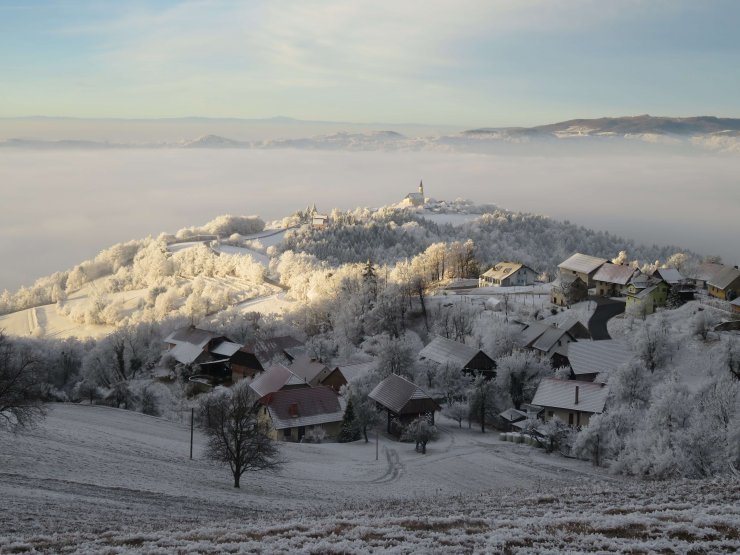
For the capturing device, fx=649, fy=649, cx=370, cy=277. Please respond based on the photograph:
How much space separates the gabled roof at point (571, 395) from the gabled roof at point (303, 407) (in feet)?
45.8

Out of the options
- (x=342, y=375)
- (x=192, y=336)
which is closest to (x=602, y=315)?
(x=342, y=375)

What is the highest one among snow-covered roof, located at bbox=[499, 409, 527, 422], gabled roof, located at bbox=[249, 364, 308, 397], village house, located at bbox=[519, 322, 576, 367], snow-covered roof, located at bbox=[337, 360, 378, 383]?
village house, located at bbox=[519, 322, 576, 367]

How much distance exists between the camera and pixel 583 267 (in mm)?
70625

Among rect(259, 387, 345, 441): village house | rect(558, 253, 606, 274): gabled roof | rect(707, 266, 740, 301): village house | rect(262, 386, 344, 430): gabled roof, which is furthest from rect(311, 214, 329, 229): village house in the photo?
rect(259, 387, 345, 441): village house

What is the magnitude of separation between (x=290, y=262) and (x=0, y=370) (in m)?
90.3

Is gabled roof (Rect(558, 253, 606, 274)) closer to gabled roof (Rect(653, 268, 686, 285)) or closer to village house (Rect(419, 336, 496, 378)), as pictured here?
gabled roof (Rect(653, 268, 686, 285))

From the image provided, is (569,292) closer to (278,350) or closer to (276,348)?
(278,350)

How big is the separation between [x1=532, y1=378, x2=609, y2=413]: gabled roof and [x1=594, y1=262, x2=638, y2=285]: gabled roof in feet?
81.1

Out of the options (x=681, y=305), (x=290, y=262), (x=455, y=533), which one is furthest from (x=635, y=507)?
(x=290, y=262)

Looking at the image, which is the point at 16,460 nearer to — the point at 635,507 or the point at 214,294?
the point at 635,507

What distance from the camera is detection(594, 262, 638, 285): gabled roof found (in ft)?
213

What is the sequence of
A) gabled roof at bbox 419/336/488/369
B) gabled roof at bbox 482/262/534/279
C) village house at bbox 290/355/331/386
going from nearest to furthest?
gabled roof at bbox 419/336/488/369
village house at bbox 290/355/331/386
gabled roof at bbox 482/262/534/279

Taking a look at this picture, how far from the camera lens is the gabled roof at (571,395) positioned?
4147cm

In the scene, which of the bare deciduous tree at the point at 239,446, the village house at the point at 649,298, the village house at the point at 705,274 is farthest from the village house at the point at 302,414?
the village house at the point at 705,274
